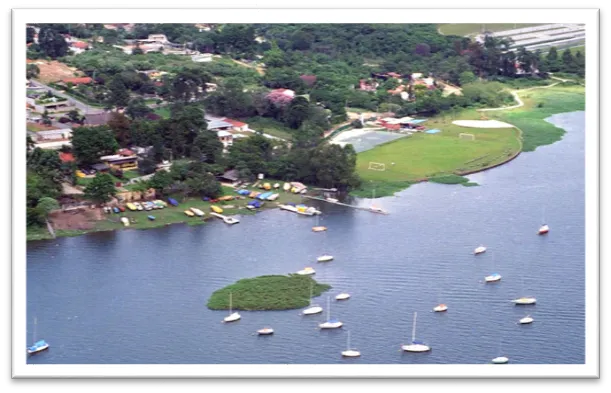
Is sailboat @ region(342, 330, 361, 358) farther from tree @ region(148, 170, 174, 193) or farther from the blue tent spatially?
tree @ region(148, 170, 174, 193)

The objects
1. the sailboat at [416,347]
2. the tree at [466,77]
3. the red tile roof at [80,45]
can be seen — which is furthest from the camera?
the tree at [466,77]

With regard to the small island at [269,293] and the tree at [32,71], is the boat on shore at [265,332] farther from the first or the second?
the tree at [32,71]

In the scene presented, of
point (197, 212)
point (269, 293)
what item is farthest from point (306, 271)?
point (197, 212)

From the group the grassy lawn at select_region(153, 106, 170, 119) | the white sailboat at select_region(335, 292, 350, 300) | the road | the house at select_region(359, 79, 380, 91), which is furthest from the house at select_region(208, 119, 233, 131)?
the white sailboat at select_region(335, 292, 350, 300)

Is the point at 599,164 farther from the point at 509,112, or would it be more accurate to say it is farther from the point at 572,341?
the point at 509,112

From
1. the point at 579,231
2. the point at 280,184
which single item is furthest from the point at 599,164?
the point at 280,184

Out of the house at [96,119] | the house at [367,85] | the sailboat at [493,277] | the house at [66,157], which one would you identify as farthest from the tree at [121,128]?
the sailboat at [493,277]
